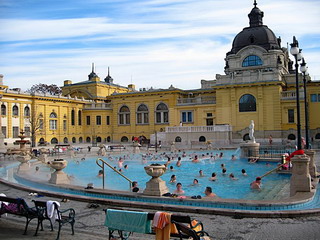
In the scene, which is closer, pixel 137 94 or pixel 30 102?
pixel 30 102

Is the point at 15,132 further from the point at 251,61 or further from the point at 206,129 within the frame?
the point at 251,61

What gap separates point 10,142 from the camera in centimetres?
4647

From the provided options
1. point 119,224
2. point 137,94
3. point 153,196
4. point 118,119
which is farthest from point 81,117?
point 119,224

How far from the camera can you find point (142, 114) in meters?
55.4

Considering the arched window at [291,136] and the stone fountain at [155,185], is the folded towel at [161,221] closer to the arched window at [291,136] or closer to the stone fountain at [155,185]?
the stone fountain at [155,185]

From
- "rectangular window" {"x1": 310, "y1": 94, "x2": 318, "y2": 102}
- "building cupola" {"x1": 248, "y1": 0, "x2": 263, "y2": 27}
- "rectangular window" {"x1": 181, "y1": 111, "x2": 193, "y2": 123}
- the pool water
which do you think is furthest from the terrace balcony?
"building cupola" {"x1": 248, "y1": 0, "x2": 263, "y2": 27}

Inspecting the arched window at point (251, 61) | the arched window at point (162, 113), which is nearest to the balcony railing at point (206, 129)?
the arched window at point (162, 113)

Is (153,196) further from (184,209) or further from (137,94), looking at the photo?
(137,94)

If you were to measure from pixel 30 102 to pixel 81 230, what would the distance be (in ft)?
154

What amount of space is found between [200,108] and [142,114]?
10977mm

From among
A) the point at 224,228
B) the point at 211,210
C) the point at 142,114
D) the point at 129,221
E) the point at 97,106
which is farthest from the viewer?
the point at 97,106

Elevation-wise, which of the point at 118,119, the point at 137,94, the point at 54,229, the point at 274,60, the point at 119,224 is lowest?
the point at 54,229

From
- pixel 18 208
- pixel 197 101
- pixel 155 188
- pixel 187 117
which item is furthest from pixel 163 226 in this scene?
pixel 187 117

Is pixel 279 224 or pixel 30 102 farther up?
pixel 30 102
